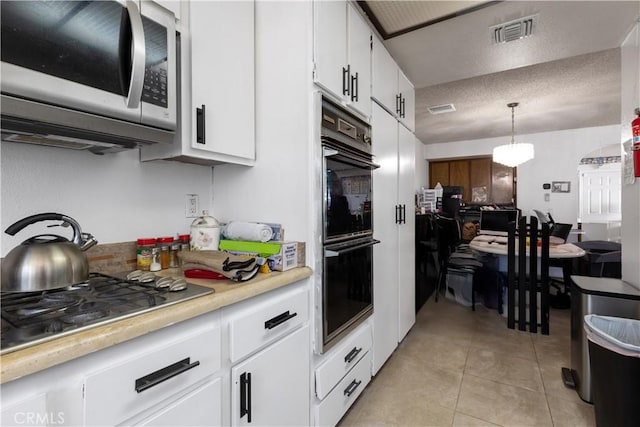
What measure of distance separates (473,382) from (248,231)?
1.80 meters

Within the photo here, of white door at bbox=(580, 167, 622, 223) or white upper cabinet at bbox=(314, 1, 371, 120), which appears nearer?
white upper cabinet at bbox=(314, 1, 371, 120)

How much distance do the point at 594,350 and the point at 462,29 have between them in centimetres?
202

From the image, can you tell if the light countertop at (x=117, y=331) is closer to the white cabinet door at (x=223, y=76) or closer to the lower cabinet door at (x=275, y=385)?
the lower cabinet door at (x=275, y=385)

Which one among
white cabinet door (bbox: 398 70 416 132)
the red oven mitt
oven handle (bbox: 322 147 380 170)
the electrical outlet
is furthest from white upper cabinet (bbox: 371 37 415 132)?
the red oven mitt

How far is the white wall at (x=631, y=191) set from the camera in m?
1.77

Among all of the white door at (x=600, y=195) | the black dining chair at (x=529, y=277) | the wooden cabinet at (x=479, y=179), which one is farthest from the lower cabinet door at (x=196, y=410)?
the white door at (x=600, y=195)

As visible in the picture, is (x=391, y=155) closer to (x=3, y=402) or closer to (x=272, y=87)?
(x=272, y=87)

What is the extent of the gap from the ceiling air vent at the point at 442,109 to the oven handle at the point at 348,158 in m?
3.01

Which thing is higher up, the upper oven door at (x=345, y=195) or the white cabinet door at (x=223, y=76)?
the white cabinet door at (x=223, y=76)

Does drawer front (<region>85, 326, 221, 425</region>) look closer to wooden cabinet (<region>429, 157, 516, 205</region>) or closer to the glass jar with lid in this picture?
the glass jar with lid

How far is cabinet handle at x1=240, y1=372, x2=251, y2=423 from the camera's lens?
3.32ft

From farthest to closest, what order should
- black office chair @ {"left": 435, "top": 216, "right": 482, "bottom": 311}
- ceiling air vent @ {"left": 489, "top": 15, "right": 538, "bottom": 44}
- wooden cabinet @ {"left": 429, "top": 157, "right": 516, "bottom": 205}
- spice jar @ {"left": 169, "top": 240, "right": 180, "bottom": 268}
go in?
wooden cabinet @ {"left": 429, "top": 157, "right": 516, "bottom": 205}
black office chair @ {"left": 435, "top": 216, "right": 482, "bottom": 311}
ceiling air vent @ {"left": 489, "top": 15, "right": 538, "bottom": 44}
spice jar @ {"left": 169, "top": 240, "right": 180, "bottom": 268}

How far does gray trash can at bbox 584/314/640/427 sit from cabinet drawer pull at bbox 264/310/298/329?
147 cm

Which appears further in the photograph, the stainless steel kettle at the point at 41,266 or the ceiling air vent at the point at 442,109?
the ceiling air vent at the point at 442,109
